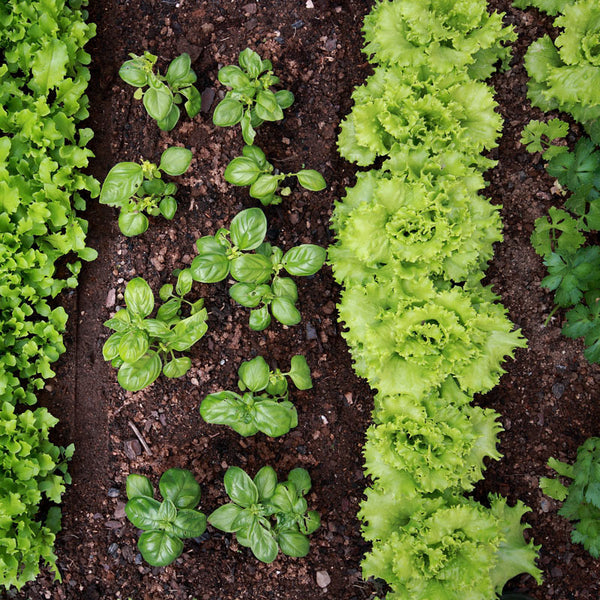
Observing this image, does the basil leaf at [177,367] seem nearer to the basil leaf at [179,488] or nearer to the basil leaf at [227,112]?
the basil leaf at [179,488]

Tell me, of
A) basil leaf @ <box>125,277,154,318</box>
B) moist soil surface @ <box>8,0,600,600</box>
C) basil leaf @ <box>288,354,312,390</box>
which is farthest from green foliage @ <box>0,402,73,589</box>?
basil leaf @ <box>288,354,312,390</box>

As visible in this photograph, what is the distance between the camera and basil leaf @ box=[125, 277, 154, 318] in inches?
101

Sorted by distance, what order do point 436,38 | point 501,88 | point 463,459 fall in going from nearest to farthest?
point 436,38 → point 463,459 → point 501,88

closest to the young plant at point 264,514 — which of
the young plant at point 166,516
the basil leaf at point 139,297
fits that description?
the young plant at point 166,516

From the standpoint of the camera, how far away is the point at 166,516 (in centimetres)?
250

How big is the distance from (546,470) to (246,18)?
298cm

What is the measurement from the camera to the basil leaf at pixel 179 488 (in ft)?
8.39

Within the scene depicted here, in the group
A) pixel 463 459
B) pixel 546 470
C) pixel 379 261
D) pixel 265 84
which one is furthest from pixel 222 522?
pixel 265 84

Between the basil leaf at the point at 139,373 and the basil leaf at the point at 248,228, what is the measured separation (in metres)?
0.71

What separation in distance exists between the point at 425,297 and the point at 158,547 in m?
1.64

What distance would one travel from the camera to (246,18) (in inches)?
118

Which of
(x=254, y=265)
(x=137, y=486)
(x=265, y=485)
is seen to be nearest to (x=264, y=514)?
(x=265, y=485)

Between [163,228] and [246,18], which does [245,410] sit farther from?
[246,18]

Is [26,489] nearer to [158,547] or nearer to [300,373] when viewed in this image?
[158,547]
